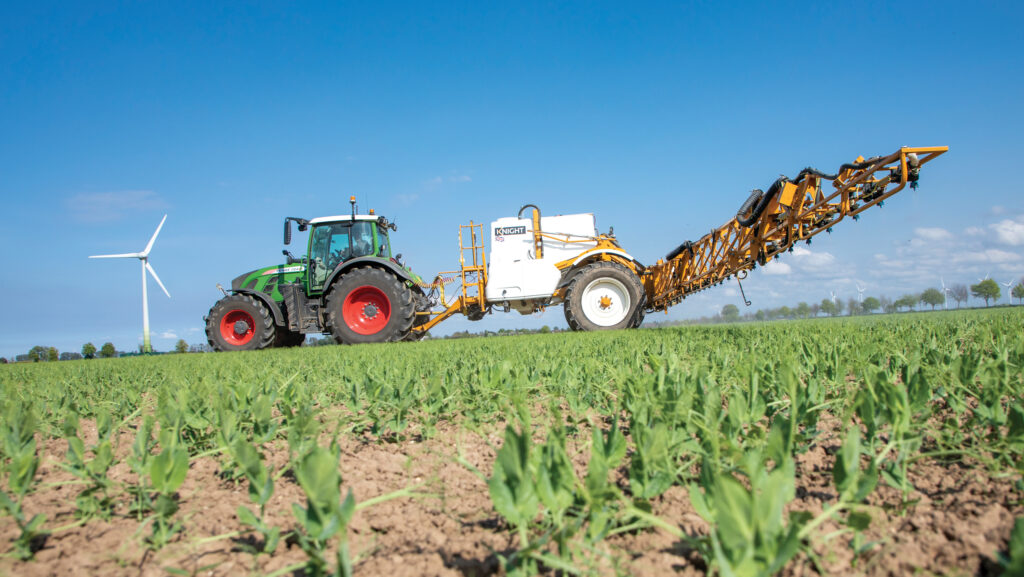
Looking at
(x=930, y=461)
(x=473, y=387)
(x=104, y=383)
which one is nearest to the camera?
(x=930, y=461)

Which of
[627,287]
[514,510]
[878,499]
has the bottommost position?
[878,499]

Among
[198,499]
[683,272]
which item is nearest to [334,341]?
[683,272]

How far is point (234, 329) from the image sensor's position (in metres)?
10.1

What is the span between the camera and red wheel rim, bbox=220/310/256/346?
1009 centimetres

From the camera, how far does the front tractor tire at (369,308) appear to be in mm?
9508

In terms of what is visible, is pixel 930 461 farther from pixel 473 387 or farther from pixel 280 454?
pixel 280 454

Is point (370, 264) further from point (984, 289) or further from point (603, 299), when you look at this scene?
point (984, 289)

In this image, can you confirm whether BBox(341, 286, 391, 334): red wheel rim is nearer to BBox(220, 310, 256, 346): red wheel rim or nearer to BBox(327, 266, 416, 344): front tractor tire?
BBox(327, 266, 416, 344): front tractor tire

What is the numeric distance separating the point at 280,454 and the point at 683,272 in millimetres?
9011

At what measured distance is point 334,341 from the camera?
10211 mm

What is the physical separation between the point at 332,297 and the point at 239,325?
2.14 metres

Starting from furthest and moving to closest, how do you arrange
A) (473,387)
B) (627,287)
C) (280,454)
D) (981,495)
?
(627,287)
(473,387)
(280,454)
(981,495)

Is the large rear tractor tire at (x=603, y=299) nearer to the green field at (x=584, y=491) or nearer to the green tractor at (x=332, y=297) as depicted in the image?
the green tractor at (x=332, y=297)

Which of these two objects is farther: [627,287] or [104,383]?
[627,287]
